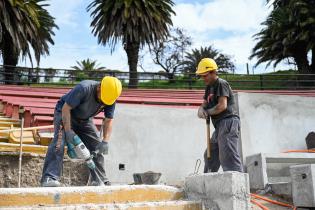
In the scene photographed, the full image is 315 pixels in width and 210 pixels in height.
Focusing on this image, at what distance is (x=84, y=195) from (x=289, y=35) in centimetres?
2516

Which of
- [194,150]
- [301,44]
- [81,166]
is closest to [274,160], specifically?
[194,150]

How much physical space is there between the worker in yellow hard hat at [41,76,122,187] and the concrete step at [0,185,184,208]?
30.5 inches

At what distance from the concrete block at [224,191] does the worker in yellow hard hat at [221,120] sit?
2.83 feet

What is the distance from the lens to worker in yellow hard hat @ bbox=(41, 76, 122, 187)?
434 centimetres

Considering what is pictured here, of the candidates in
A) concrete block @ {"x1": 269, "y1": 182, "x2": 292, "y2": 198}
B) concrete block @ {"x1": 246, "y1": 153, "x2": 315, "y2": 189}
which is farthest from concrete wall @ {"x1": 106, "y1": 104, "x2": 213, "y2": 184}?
concrete block @ {"x1": 269, "y1": 182, "x2": 292, "y2": 198}

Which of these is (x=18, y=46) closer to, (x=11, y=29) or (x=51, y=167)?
(x=11, y=29)

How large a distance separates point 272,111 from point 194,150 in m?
1.85

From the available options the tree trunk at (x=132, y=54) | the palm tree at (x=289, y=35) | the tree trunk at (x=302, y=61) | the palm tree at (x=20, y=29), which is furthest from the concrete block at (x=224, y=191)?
the tree trunk at (x=302, y=61)

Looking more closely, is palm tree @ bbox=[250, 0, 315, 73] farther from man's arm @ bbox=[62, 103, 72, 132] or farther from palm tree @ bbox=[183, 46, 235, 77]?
man's arm @ bbox=[62, 103, 72, 132]

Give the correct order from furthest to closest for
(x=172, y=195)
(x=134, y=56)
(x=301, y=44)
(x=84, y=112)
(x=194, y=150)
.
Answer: (x=301, y=44), (x=134, y=56), (x=194, y=150), (x=84, y=112), (x=172, y=195)

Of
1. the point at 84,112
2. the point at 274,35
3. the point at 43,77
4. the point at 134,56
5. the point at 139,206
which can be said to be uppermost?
the point at 274,35

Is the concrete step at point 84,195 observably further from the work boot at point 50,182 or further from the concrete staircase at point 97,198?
the work boot at point 50,182

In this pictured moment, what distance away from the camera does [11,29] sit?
20156 mm

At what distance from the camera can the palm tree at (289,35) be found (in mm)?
26141
